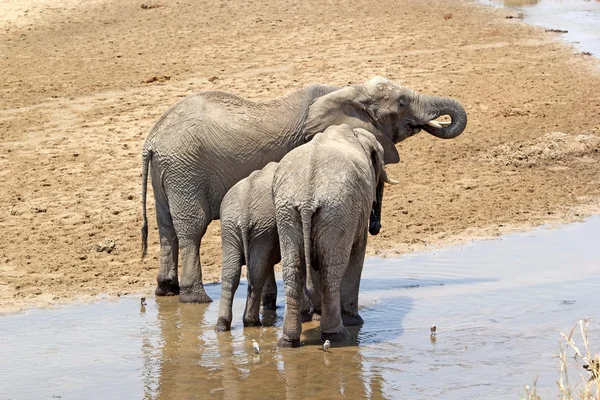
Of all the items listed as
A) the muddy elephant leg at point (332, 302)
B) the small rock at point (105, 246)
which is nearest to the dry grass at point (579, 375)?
the muddy elephant leg at point (332, 302)

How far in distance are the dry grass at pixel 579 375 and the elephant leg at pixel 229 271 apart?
→ 7.69 ft

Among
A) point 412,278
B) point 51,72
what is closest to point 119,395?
point 412,278

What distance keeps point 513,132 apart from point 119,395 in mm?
8509

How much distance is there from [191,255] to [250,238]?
1289 mm

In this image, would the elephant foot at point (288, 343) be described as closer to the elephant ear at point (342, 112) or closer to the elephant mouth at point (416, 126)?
the elephant ear at point (342, 112)

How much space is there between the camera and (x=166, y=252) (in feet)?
31.6

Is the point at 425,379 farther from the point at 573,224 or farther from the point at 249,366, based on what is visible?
the point at 573,224

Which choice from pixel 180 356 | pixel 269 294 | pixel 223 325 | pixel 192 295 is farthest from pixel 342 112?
pixel 180 356

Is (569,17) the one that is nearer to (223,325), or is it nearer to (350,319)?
(350,319)

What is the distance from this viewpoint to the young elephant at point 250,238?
8.13 meters

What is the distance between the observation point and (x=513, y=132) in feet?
47.6

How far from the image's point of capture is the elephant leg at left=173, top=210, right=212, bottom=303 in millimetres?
9312

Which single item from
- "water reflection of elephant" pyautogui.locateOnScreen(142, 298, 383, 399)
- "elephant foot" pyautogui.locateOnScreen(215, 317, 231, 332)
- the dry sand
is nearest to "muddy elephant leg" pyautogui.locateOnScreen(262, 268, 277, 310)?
"water reflection of elephant" pyautogui.locateOnScreen(142, 298, 383, 399)

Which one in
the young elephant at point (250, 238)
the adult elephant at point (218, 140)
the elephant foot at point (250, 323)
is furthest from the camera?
the adult elephant at point (218, 140)
